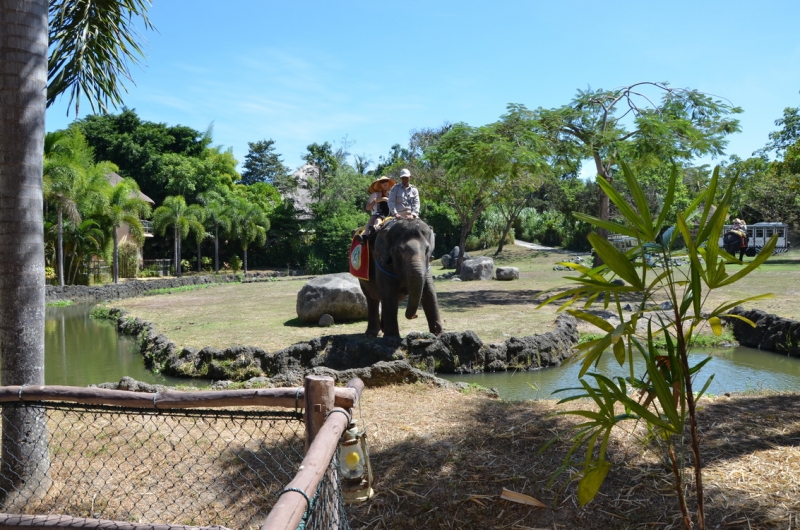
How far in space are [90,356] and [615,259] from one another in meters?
12.2

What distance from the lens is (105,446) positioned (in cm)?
520

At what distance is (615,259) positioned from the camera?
266cm

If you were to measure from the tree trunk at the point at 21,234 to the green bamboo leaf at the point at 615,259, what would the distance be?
388cm

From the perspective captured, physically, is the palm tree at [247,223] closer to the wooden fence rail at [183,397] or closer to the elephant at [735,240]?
the elephant at [735,240]

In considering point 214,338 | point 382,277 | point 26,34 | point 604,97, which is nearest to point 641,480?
point 26,34

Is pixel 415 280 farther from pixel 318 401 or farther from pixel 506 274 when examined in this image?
pixel 506 274

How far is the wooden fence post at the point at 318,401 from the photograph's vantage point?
311 centimetres

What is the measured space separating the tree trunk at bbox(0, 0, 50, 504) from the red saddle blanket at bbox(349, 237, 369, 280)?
599 centimetres

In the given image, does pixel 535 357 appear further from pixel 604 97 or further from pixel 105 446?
pixel 604 97

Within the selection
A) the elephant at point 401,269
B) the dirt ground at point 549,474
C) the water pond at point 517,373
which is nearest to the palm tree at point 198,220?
the water pond at point 517,373

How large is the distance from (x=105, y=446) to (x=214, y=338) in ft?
23.6

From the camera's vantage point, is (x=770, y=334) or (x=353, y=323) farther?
(x=353, y=323)

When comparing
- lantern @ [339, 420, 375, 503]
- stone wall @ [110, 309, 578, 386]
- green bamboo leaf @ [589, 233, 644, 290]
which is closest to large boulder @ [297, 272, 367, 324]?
stone wall @ [110, 309, 578, 386]

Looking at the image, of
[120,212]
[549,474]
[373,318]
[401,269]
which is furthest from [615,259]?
[120,212]
